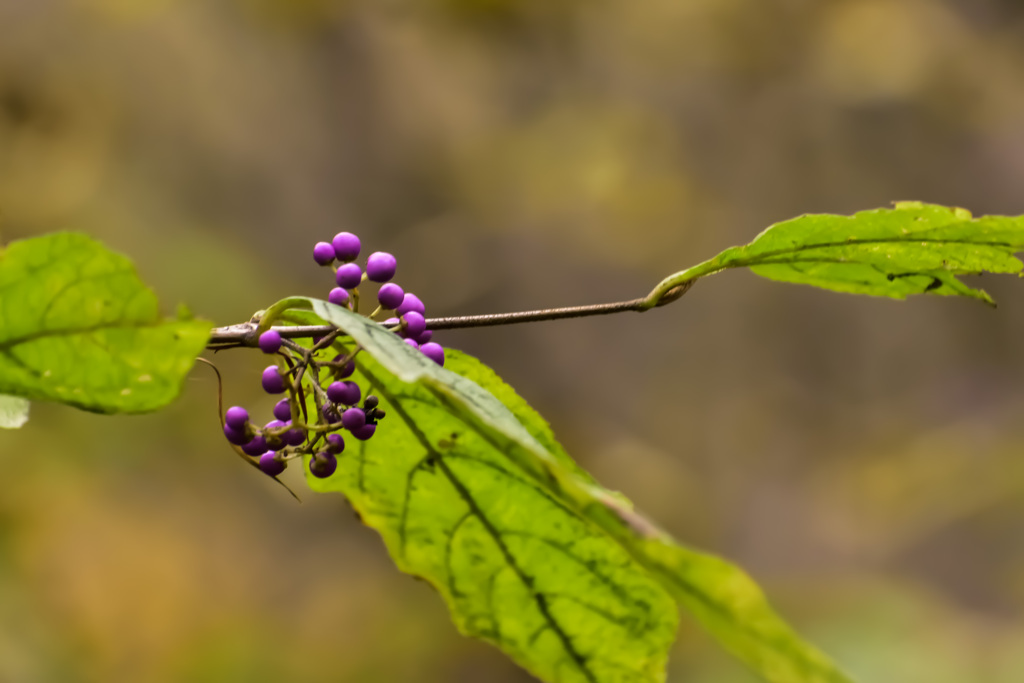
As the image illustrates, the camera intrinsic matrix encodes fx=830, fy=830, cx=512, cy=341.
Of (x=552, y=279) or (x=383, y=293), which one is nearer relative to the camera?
(x=383, y=293)

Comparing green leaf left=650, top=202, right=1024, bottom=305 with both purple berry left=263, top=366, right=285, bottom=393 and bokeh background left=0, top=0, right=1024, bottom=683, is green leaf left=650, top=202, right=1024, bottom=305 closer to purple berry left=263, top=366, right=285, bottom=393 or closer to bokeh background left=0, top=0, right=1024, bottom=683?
purple berry left=263, top=366, right=285, bottom=393

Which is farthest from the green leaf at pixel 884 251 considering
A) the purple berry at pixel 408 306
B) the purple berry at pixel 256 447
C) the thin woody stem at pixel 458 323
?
the purple berry at pixel 256 447

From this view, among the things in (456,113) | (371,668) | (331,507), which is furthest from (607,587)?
(456,113)

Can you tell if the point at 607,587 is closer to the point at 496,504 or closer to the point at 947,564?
the point at 496,504

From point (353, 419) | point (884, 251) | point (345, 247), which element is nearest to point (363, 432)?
point (353, 419)

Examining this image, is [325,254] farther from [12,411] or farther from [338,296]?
[12,411]

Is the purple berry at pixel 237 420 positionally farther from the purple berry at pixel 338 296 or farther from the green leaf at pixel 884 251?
the green leaf at pixel 884 251

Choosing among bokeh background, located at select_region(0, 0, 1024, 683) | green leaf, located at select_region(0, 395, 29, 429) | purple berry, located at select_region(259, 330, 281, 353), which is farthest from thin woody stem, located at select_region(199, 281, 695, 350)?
bokeh background, located at select_region(0, 0, 1024, 683)
